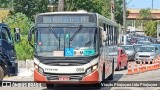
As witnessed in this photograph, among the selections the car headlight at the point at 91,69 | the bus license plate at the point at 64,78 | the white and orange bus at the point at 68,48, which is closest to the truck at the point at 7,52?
the white and orange bus at the point at 68,48

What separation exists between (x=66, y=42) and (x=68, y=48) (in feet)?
0.76

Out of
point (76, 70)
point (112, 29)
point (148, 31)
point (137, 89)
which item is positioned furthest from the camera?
point (148, 31)

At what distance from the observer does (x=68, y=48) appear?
50.9 ft

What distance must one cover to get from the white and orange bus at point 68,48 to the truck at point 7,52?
2.54 metres

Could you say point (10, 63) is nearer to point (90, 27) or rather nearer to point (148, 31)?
point (90, 27)

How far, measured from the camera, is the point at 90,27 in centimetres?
1584

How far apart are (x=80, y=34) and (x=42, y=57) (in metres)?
1.56

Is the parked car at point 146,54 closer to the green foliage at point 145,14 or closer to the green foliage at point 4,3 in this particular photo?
the green foliage at point 4,3

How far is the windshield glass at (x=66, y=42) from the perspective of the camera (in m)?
15.5

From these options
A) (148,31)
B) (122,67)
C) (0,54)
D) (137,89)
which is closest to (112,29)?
(137,89)

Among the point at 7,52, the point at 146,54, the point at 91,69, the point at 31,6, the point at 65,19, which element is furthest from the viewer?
the point at 31,6

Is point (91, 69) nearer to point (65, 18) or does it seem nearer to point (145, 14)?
point (65, 18)

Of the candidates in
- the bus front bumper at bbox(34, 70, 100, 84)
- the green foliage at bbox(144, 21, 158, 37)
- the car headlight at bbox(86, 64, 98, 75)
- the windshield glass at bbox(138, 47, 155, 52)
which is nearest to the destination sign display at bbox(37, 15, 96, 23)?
the car headlight at bbox(86, 64, 98, 75)

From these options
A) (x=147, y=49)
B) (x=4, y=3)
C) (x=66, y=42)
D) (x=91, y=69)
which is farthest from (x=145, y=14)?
(x=91, y=69)
